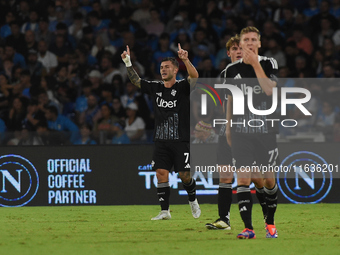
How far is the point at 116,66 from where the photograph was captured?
47.7ft

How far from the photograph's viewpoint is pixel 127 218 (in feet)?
29.8

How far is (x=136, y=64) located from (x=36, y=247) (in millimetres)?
8705

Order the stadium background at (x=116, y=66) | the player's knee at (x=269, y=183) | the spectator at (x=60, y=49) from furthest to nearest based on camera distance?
the spectator at (x=60, y=49) < the stadium background at (x=116, y=66) < the player's knee at (x=269, y=183)

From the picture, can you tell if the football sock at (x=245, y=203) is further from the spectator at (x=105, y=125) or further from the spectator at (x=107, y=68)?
the spectator at (x=107, y=68)

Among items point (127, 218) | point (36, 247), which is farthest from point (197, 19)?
point (36, 247)

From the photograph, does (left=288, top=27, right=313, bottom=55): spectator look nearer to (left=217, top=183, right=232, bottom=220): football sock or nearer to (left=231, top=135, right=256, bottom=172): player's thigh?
(left=217, top=183, right=232, bottom=220): football sock

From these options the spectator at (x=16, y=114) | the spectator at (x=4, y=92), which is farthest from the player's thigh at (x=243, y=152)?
the spectator at (x=4, y=92)

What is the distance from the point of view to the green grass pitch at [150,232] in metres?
5.77

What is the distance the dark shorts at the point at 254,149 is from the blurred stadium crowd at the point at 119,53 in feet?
16.6

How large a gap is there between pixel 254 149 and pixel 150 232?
167cm

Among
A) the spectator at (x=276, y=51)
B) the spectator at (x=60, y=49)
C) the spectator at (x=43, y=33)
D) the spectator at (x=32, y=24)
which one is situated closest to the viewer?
the spectator at (x=276, y=51)

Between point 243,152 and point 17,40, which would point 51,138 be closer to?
point 17,40

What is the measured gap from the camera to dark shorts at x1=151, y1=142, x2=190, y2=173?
8680 millimetres

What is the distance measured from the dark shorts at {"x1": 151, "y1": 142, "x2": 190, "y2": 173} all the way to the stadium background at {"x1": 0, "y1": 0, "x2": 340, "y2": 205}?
2619mm
